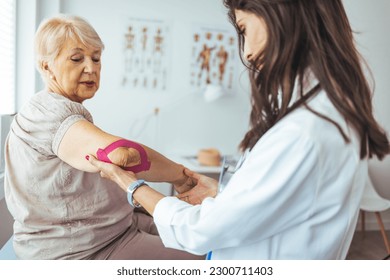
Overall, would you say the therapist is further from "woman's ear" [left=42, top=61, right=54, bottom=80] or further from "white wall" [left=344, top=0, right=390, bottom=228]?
"white wall" [left=344, top=0, right=390, bottom=228]

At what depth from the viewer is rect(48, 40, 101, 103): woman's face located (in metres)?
0.86

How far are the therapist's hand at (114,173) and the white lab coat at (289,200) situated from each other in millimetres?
127

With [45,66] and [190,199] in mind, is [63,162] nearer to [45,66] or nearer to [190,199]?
[45,66]

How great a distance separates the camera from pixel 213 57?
152 cm

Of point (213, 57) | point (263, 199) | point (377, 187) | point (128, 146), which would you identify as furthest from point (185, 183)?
point (377, 187)

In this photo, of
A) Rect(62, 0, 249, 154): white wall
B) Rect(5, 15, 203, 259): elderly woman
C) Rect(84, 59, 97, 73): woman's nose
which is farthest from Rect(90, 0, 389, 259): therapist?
Rect(62, 0, 249, 154): white wall

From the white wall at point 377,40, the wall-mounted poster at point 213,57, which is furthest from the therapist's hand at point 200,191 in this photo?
the white wall at point 377,40

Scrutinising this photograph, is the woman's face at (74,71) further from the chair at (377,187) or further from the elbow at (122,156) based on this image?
the chair at (377,187)

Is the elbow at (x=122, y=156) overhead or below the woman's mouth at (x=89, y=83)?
below

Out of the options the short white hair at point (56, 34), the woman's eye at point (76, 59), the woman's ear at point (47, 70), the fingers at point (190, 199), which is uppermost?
the short white hair at point (56, 34)

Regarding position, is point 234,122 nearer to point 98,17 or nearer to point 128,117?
point 128,117

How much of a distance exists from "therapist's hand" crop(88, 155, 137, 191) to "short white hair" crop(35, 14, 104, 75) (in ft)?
0.84

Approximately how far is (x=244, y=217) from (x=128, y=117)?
0.72m

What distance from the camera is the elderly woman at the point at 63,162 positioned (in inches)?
32.2
